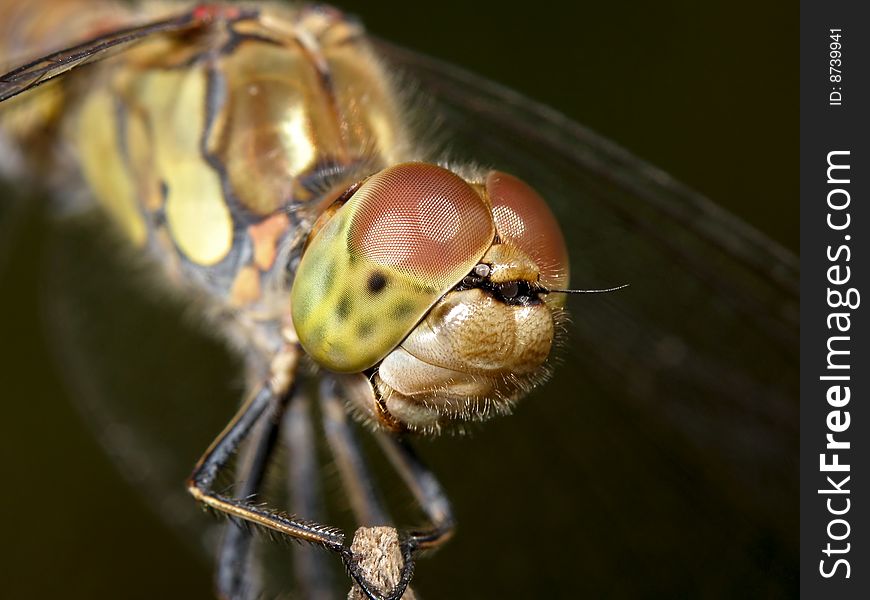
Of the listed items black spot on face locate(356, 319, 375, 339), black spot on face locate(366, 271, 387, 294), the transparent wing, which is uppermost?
the transparent wing

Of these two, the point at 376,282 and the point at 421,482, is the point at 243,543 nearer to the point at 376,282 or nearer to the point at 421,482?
the point at 421,482

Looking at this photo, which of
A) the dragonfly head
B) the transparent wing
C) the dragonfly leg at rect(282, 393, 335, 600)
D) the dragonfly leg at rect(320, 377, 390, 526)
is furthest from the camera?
the dragonfly leg at rect(282, 393, 335, 600)

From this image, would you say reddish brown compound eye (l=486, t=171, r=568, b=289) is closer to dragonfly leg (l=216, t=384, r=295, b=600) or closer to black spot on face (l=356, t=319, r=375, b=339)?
black spot on face (l=356, t=319, r=375, b=339)

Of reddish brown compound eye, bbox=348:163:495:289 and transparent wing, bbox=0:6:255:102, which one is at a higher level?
transparent wing, bbox=0:6:255:102

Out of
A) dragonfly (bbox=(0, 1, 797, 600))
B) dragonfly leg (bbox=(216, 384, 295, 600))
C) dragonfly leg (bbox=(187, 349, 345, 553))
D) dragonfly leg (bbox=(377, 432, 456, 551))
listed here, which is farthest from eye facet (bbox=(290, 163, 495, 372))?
dragonfly (bbox=(0, 1, 797, 600))

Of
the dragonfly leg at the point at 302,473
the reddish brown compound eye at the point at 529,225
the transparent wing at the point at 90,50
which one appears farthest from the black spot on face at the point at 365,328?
the dragonfly leg at the point at 302,473

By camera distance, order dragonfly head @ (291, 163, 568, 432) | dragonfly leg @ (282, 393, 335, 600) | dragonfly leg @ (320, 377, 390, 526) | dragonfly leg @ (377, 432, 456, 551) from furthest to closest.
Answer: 1. dragonfly leg @ (282, 393, 335, 600)
2. dragonfly leg @ (320, 377, 390, 526)
3. dragonfly leg @ (377, 432, 456, 551)
4. dragonfly head @ (291, 163, 568, 432)

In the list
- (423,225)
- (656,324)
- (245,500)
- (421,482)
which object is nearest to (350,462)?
(421,482)

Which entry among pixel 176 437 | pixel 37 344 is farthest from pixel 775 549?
pixel 37 344
